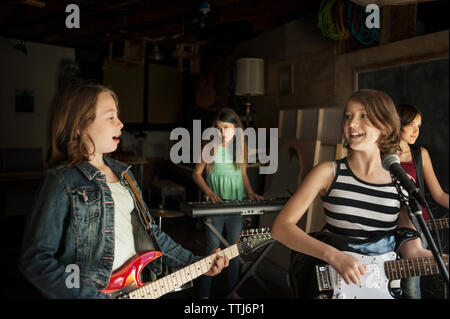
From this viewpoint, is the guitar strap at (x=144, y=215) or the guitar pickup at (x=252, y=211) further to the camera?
the guitar pickup at (x=252, y=211)

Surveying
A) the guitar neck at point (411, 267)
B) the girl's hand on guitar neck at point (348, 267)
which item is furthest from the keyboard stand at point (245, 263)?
the guitar neck at point (411, 267)

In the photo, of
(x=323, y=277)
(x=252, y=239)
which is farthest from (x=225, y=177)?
(x=323, y=277)

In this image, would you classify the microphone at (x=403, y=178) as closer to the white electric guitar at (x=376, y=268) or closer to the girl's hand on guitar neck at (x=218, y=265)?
the white electric guitar at (x=376, y=268)

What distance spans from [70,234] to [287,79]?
208 centimetres

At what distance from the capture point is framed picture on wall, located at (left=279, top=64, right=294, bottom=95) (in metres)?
2.68

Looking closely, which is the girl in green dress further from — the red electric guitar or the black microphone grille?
the black microphone grille

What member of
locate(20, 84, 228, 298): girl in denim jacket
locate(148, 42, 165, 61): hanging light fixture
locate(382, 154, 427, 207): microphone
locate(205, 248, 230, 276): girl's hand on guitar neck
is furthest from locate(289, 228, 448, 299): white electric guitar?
locate(148, 42, 165, 61): hanging light fixture

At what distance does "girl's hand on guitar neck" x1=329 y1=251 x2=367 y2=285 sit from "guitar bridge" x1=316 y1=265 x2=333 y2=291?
0.24ft

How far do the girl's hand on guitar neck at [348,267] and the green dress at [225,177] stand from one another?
2.63 ft

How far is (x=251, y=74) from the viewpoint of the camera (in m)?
2.85

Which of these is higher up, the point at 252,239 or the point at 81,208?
the point at 81,208

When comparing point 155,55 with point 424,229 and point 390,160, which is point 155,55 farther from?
point 424,229

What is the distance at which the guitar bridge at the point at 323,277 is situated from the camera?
1.39 metres

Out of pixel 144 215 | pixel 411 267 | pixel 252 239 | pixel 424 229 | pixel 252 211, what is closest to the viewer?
pixel 424 229
